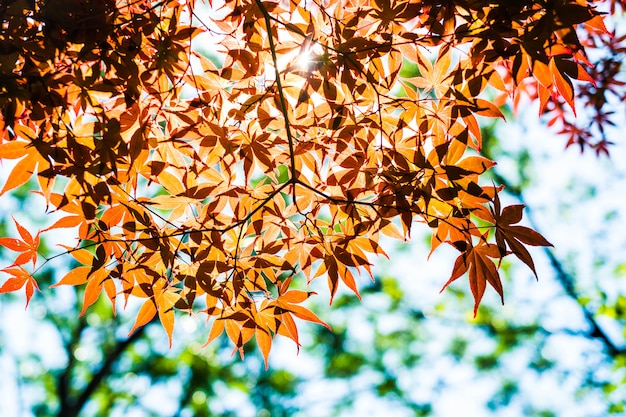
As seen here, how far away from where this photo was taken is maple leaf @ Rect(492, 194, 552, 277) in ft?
3.52

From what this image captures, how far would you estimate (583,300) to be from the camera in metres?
4.55

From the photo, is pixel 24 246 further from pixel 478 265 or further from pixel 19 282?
pixel 478 265

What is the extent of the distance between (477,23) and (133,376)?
9770 millimetres

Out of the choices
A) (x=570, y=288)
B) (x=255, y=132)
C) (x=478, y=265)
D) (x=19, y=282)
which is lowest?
(x=19, y=282)

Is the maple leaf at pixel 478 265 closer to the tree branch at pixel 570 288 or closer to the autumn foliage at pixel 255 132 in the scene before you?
the autumn foliage at pixel 255 132

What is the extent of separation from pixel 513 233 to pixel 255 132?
68cm

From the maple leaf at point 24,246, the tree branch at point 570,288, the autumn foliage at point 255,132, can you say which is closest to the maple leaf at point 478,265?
the autumn foliage at point 255,132

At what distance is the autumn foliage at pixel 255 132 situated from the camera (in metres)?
1.09

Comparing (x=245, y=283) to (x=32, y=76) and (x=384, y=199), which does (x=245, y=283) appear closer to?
(x=384, y=199)

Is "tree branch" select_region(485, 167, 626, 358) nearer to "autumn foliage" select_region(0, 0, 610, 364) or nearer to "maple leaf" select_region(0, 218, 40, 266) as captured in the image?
"autumn foliage" select_region(0, 0, 610, 364)

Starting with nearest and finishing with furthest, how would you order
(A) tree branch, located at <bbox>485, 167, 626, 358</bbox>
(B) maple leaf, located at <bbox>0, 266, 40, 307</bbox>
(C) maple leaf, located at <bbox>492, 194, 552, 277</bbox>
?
1. (C) maple leaf, located at <bbox>492, 194, 552, 277</bbox>
2. (B) maple leaf, located at <bbox>0, 266, 40, 307</bbox>
3. (A) tree branch, located at <bbox>485, 167, 626, 358</bbox>

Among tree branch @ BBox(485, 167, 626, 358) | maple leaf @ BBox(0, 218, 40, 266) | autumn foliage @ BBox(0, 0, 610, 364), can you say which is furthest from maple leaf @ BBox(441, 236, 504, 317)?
tree branch @ BBox(485, 167, 626, 358)

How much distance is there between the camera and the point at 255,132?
1.24 meters

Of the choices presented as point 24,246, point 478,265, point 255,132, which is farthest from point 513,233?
point 24,246
